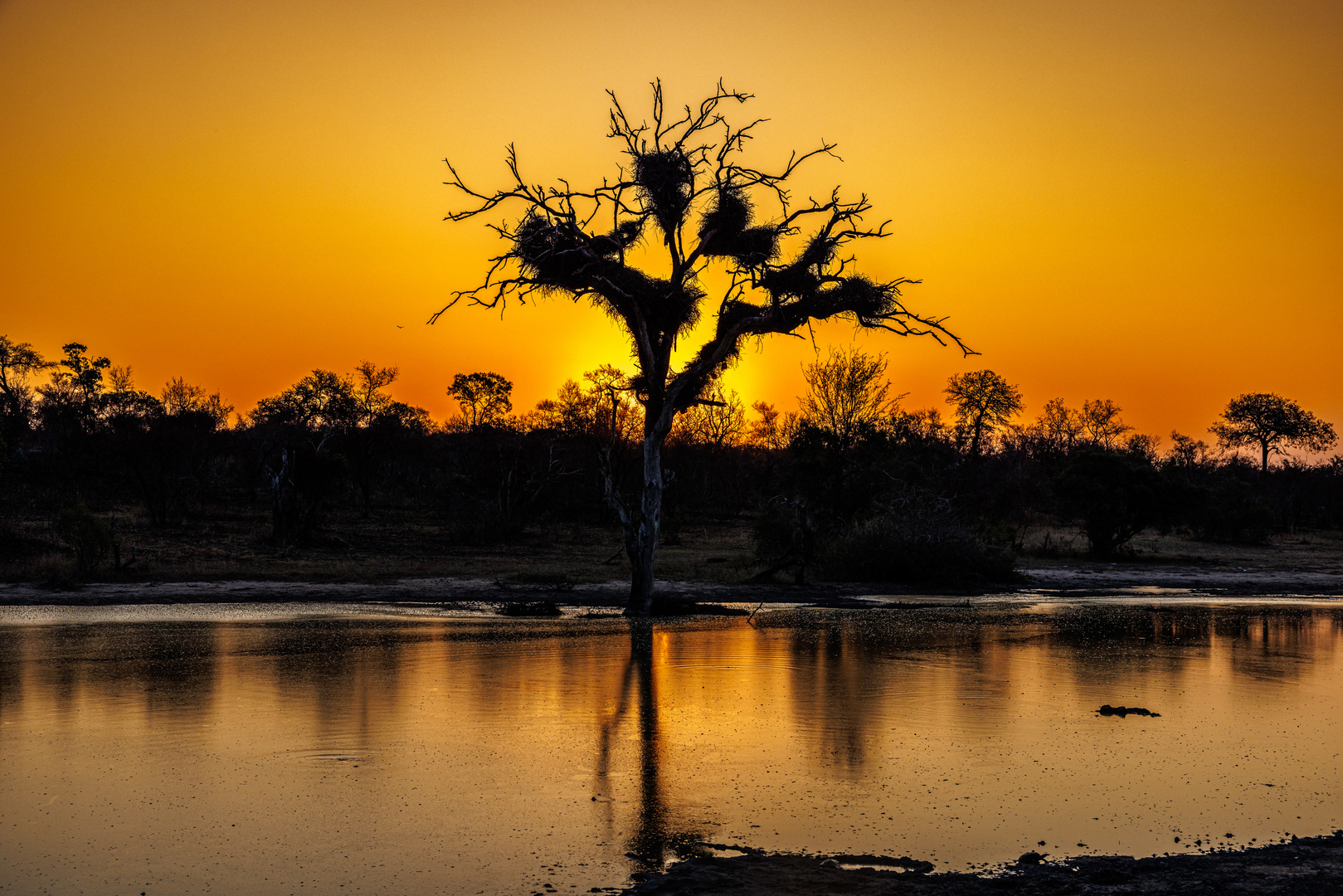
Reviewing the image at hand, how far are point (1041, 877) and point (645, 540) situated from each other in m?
16.5

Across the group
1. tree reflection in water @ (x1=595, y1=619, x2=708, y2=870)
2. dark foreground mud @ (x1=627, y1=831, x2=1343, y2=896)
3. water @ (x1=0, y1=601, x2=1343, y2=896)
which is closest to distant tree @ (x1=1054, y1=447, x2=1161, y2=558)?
water @ (x1=0, y1=601, x2=1343, y2=896)

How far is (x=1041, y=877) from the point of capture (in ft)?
19.2

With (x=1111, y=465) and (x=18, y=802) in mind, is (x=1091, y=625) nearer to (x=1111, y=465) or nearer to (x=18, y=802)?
(x=18, y=802)

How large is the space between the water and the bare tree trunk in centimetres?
541

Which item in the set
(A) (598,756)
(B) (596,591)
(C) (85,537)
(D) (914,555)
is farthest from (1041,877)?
(D) (914,555)

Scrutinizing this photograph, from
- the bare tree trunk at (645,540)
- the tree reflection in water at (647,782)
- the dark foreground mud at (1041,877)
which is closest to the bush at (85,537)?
the bare tree trunk at (645,540)

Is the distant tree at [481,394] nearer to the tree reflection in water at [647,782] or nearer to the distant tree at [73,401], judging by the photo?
the distant tree at [73,401]

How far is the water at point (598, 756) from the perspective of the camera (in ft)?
20.9

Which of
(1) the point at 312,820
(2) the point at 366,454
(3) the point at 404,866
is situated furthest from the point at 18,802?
(2) the point at 366,454

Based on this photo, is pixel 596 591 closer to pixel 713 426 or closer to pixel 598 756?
pixel 598 756

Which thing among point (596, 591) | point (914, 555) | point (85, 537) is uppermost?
point (85, 537)

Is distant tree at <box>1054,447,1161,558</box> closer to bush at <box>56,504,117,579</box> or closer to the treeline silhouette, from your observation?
the treeline silhouette

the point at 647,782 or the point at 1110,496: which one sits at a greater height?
the point at 1110,496

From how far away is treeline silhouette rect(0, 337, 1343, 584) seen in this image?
99.0 feet
